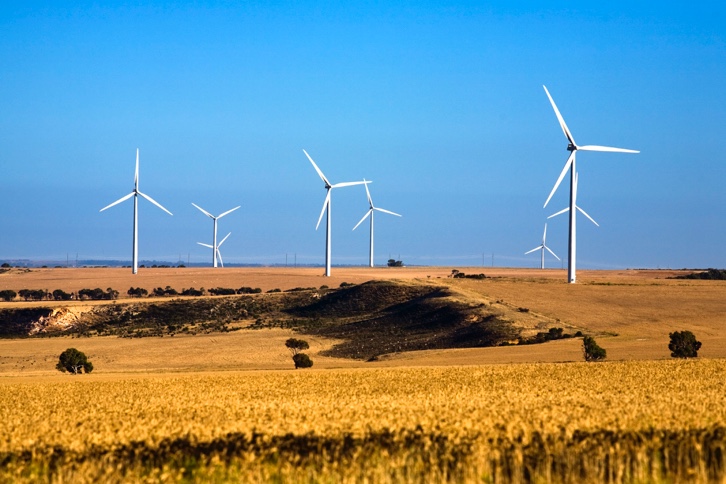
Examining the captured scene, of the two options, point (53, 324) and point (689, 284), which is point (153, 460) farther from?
point (689, 284)

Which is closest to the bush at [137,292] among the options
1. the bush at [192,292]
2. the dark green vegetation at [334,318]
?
the bush at [192,292]

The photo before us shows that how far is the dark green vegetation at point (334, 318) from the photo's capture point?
73188mm

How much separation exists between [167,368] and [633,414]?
44081 mm

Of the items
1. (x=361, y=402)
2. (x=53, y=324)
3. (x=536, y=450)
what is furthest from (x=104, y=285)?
(x=536, y=450)

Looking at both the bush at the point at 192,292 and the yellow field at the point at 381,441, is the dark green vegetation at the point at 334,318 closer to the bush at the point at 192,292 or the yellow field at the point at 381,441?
the bush at the point at 192,292

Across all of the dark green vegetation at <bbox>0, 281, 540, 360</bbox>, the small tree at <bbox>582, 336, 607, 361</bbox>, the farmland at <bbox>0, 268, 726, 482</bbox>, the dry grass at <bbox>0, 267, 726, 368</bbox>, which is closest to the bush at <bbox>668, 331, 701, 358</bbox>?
the dry grass at <bbox>0, 267, 726, 368</bbox>

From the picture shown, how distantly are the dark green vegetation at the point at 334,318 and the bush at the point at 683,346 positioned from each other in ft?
54.3

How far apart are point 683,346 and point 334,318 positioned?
148ft

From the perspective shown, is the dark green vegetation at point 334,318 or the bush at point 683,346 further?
the dark green vegetation at point 334,318

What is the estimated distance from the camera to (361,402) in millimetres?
24062

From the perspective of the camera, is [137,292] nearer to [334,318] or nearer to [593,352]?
[334,318]

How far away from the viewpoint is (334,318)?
92125mm

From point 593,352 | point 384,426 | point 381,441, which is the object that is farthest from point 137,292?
point 381,441

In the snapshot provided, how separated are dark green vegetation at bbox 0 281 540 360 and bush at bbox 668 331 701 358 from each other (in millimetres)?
16548
